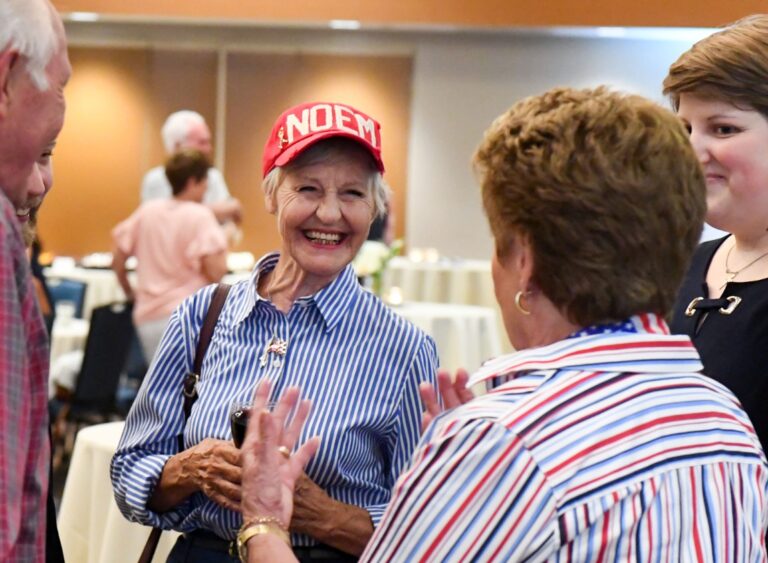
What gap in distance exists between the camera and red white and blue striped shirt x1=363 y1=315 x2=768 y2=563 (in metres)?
1.23

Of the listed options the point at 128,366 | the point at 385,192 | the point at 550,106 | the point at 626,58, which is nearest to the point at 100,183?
the point at 626,58

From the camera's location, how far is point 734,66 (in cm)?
200

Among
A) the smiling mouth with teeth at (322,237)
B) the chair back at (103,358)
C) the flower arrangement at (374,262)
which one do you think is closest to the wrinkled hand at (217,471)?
the smiling mouth with teeth at (322,237)

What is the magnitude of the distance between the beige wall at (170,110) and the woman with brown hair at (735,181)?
11.3 m

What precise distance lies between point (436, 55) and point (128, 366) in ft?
25.1

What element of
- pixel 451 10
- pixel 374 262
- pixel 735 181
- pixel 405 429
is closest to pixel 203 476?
pixel 405 429

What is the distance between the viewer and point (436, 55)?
13180mm

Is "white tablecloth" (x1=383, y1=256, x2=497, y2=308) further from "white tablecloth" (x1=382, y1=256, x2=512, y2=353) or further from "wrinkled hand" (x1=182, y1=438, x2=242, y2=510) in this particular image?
"wrinkled hand" (x1=182, y1=438, x2=242, y2=510)

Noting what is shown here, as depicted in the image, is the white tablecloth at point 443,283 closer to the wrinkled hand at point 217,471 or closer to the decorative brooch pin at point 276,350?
the decorative brooch pin at point 276,350

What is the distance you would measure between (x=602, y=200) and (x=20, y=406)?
691 mm

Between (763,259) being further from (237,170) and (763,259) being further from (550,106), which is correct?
(237,170)

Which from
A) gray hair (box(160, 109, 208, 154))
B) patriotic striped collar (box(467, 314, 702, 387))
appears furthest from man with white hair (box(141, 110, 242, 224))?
patriotic striped collar (box(467, 314, 702, 387))

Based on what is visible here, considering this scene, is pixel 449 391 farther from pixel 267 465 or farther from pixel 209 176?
pixel 209 176

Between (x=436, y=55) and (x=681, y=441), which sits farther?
(x=436, y=55)
